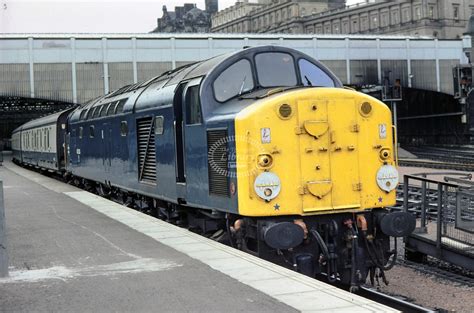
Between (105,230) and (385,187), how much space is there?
5357 millimetres

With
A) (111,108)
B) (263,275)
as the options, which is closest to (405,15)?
(111,108)

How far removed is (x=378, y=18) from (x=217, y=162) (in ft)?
359

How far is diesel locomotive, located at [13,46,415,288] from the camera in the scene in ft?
27.3

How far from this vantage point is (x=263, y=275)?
7430 millimetres

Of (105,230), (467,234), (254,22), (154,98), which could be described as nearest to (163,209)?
(105,230)

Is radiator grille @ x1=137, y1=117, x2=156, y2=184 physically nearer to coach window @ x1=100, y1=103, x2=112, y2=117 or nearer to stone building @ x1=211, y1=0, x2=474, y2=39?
coach window @ x1=100, y1=103, x2=112, y2=117

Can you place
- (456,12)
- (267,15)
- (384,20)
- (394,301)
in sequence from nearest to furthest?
(394,301) < (456,12) < (384,20) < (267,15)

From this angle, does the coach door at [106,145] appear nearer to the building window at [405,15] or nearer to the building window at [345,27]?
the building window at [405,15]

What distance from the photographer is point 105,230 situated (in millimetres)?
11562

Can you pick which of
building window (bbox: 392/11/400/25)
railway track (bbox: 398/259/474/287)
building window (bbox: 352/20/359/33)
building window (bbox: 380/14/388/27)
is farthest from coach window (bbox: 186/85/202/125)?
building window (bbox: 352/20/359/33)

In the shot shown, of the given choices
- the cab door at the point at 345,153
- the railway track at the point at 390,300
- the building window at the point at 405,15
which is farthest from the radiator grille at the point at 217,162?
the building window at the point at 405,15

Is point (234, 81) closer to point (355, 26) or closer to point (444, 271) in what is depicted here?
point (444, 271)

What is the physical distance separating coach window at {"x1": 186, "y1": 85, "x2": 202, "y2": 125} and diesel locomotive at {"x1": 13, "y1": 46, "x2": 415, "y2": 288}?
23 millimetres

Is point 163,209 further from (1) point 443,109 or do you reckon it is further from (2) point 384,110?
(1) point 443,109
